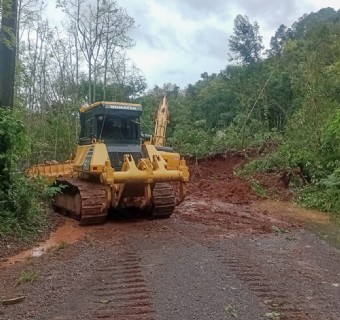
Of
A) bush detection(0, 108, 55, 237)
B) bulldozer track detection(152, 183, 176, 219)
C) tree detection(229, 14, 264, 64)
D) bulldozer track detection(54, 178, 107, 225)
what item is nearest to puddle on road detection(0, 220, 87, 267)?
bulldozer track detection(54, 178, 107, 225)

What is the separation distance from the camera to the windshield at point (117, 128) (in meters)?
11.4

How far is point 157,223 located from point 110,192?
3.91 feet

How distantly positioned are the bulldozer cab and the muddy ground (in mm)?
1938

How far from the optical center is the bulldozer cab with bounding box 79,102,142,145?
1136 cm

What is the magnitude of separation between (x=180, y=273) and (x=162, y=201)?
461 cm

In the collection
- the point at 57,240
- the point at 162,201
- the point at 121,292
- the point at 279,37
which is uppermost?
the point at 279,37

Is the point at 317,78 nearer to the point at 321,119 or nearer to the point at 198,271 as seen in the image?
the point at 321,119

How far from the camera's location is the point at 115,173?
9953 mm

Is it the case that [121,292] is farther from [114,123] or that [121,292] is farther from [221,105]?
[221,105]

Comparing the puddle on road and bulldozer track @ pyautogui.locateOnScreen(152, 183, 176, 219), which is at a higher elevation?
bulldozer track @ pyautogui.locateOnScreen(152, 183, 176, 219)

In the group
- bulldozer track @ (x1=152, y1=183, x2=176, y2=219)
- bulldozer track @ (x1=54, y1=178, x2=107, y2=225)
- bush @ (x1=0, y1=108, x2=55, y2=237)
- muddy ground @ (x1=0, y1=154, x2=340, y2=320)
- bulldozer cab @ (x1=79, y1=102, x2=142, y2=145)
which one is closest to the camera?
muddy ground @ (x1=0, y1=154, x2=340, y2=320)

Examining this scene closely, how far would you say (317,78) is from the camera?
1881 centimetres

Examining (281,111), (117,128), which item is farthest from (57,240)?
(281,111)

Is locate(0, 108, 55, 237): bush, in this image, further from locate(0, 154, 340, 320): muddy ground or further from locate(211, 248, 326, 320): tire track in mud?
locate(211, 248, 326, 320): tire track in mud
